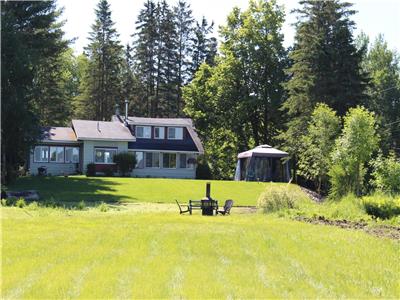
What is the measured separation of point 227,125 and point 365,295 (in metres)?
39.6

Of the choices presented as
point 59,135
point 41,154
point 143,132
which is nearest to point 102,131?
point 143,132

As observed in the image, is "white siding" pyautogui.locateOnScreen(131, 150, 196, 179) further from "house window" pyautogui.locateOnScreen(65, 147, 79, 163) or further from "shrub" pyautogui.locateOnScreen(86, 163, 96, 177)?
"house window" pyautogui.locateOnScreen(65, 147, 79, 163)

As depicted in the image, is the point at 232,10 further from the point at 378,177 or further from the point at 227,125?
the point at 378,177

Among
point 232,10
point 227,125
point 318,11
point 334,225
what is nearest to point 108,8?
point 232,10

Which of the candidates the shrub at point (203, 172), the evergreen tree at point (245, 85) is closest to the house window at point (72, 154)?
the shrub at point (203, 172)

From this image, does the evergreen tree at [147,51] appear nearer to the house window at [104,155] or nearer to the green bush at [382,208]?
the house window at [104,155]

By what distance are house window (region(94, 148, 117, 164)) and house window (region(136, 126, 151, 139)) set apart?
2.93 meters

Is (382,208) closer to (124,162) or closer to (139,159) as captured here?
(124,162)

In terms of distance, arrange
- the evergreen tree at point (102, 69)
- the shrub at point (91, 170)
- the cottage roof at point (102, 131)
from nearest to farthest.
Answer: the shrub at point (91, 170) → the cottage roof at point (102, 131) → the evergreen tree at point (102, 69)

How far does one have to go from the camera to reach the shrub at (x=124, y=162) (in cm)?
3875

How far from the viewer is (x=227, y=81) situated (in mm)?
45438

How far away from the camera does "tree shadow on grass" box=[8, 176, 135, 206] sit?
2317 centimetres

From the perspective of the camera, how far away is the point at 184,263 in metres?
8.06

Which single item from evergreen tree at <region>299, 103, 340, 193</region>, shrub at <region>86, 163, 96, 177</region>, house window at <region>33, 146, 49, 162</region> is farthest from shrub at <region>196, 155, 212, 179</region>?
house window at <region>33, 146, 49, 162</region>
